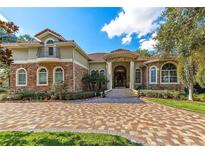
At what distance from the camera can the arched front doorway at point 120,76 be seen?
98.6ft

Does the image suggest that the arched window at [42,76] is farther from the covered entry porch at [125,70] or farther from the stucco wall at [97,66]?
the stucco wall at [97,66]

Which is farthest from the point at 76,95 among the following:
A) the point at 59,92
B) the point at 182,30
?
the point at 182,30

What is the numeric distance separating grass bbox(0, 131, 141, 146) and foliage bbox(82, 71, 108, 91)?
17.0m

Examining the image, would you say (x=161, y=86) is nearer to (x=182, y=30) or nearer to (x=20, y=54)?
(x=182, y=30)

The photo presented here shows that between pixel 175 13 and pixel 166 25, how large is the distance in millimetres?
888

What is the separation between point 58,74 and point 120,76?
13.1m

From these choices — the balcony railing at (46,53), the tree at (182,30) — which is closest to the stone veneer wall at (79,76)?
the balcony railing at (46,53)

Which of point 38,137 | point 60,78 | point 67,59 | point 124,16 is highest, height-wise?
point 124,16

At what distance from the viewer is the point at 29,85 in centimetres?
2069

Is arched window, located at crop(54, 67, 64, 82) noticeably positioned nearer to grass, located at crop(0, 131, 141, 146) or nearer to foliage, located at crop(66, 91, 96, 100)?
foliage, located at crop(66, 91, 96, 100)

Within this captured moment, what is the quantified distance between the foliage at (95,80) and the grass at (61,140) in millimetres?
16968

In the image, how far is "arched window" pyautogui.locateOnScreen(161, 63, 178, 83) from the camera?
22.9m
